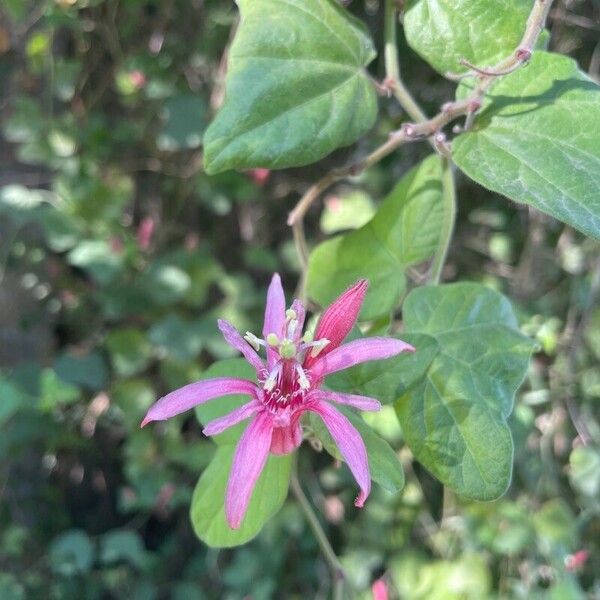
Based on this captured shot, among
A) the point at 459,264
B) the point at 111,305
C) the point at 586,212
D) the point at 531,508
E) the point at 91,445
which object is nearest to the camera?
the point at 586,212

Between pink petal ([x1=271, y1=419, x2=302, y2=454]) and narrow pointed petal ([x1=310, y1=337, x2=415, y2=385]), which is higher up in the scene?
narrow pointed petal ([x1=310, y1=337, x2=415, y2=385])

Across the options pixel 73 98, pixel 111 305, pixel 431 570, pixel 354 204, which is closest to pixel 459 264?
pixel 354 204

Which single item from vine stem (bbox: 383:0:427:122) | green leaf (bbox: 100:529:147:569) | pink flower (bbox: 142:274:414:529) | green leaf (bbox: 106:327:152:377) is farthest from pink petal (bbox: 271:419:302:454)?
green leaf (bbox: 100:529:147:569)

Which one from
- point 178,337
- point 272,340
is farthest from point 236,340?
point 178,337

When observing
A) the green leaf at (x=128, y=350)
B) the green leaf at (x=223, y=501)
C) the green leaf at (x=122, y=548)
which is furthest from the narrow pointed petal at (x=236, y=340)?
the green leaf at (x=122, y=548)

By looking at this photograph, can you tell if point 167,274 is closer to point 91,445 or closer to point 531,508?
point 91,445

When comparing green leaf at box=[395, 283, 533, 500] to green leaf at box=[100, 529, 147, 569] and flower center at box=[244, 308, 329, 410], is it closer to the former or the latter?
flower center at box=[244, 308, 329, 410]
